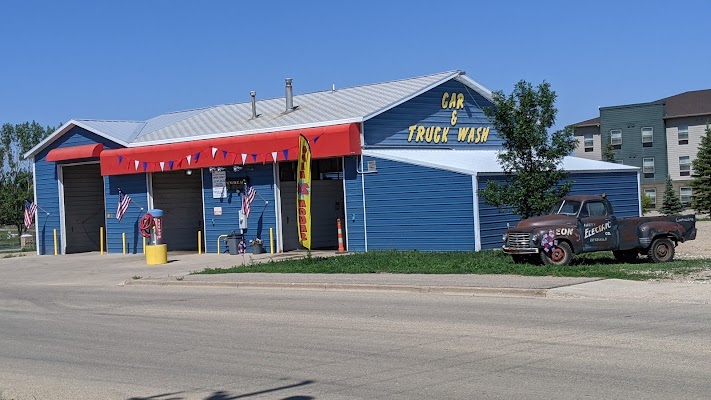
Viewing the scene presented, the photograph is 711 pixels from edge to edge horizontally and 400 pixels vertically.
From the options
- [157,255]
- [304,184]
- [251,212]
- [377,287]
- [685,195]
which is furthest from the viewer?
[685,195]

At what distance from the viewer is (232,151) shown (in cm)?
3356

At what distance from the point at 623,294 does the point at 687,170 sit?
183 feet

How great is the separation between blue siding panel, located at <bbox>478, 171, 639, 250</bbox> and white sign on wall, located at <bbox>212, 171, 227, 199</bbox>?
1108 cm

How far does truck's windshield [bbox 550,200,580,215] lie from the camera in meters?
21.8

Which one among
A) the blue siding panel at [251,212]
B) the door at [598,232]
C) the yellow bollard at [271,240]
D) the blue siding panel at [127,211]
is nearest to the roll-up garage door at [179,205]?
the blue siding panel at [127,211]

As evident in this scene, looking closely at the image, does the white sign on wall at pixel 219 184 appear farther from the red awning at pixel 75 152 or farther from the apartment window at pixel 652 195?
the apartment window at pixel 652 195

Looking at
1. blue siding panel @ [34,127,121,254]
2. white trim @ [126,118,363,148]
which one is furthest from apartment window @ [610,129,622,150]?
blue siding panel @ [34,127,121,254]

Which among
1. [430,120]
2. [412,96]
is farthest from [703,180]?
[412,96]

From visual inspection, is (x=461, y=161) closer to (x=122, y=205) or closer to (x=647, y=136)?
(x=122, y=205)

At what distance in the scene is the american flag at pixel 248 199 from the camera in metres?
33.5

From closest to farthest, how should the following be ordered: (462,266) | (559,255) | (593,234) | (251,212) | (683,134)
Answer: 1. (593,234)
2. (559,255)
3. (462,266)
4. (251,212)
5. (683,134)

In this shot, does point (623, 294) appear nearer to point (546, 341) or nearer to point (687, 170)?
point (546, 341)

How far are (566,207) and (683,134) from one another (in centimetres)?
5047

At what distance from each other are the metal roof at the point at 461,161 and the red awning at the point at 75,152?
13836 mm
